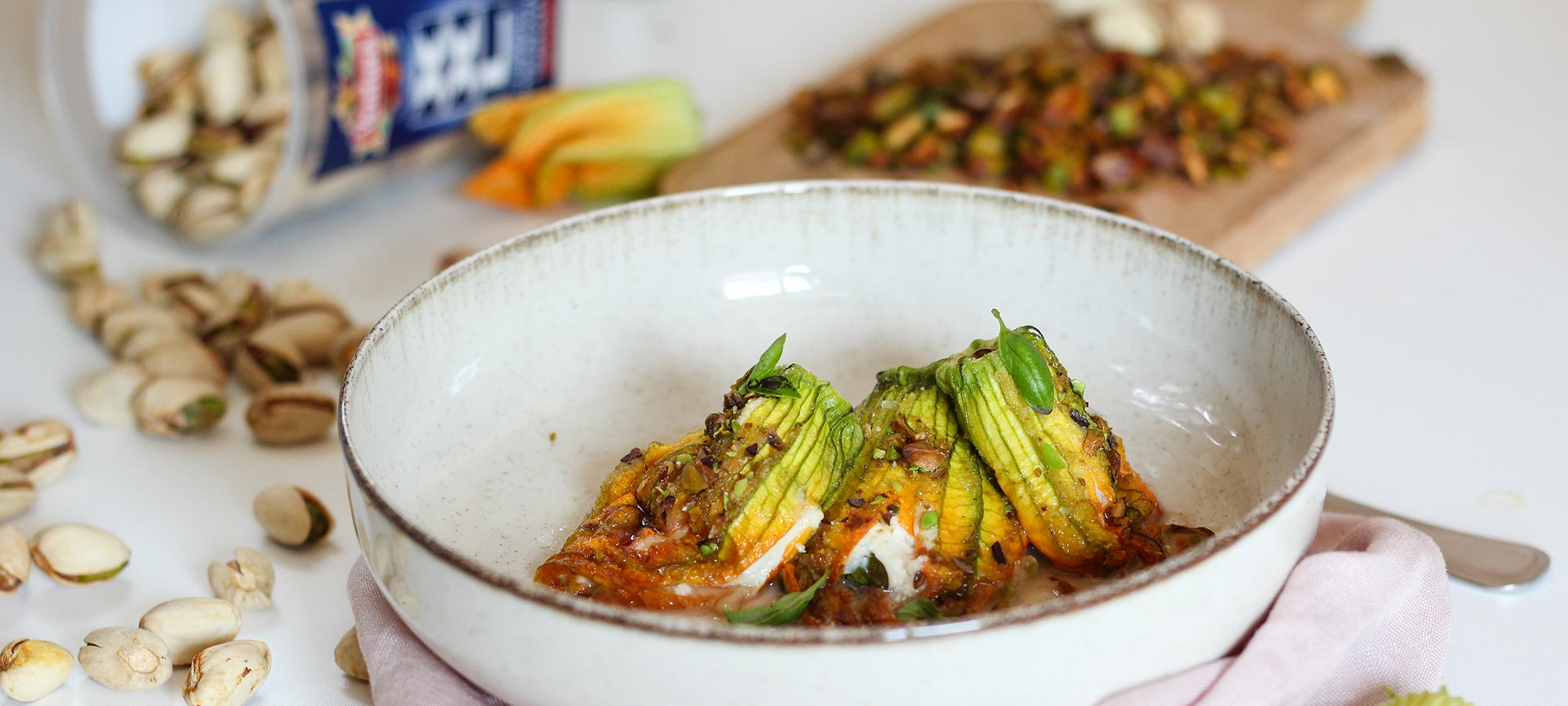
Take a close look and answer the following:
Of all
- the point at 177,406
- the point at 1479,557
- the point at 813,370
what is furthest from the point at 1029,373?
the point at 177,406

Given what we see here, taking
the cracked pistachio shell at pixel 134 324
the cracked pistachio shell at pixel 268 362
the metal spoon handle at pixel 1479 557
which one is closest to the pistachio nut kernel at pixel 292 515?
the cracked pistachio shell at pixel 268 362

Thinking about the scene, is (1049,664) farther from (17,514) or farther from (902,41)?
(902,41)

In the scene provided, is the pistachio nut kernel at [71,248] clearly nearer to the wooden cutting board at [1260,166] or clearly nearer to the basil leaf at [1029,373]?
the wooden cutting board at [1260,166]

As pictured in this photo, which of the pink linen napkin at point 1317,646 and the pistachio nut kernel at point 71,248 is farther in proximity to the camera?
the pistachio nut kernel at point 71,248

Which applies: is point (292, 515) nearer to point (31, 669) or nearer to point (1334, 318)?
point (31, 669)

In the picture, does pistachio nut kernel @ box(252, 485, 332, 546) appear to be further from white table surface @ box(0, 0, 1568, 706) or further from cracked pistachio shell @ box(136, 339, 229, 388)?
cracked pistachio shell @ box(136, 339, 229, 388)

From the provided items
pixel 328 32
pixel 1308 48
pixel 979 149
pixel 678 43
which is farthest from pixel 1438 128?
pixel 328 32
